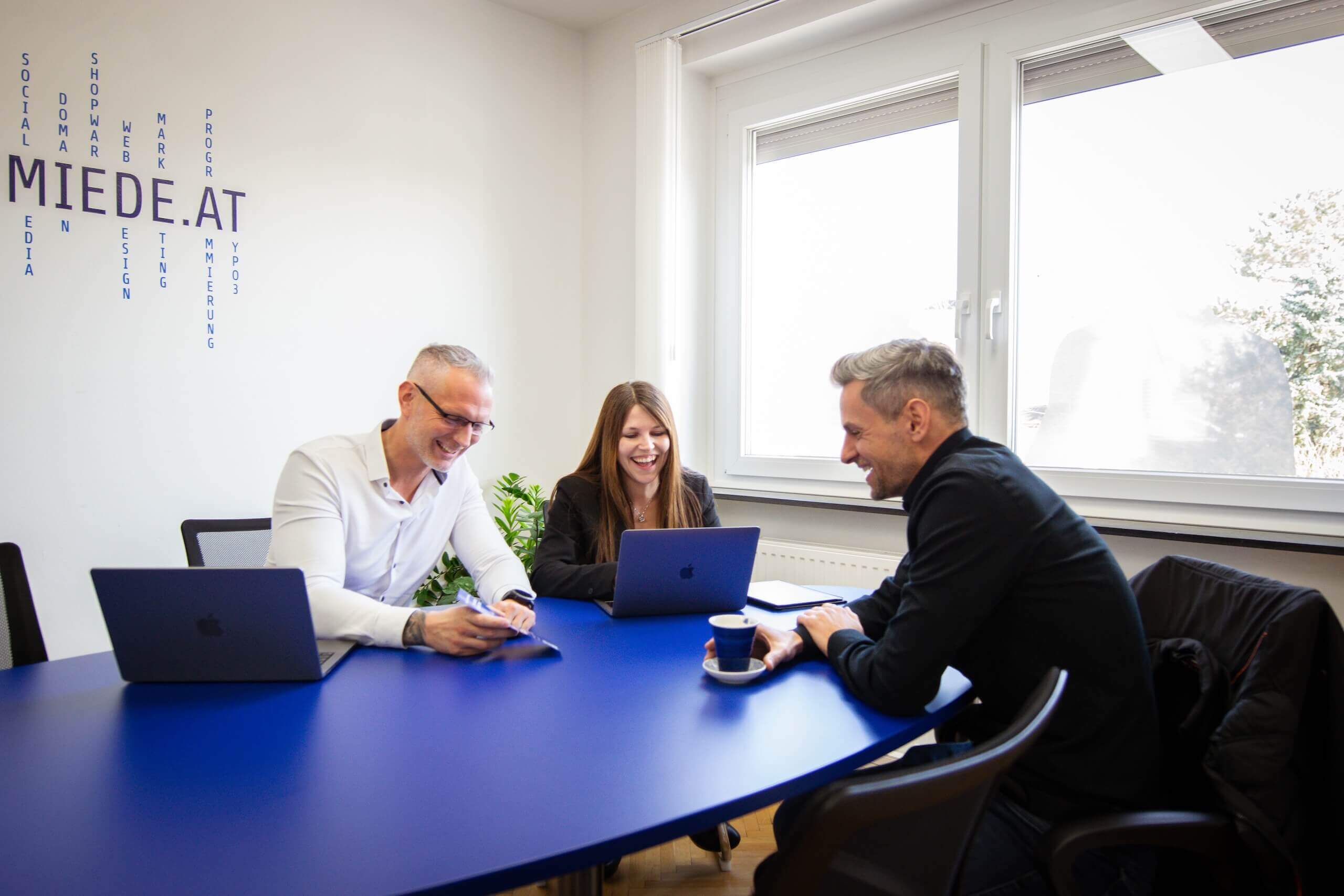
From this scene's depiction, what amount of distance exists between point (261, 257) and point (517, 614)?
213 centimetres

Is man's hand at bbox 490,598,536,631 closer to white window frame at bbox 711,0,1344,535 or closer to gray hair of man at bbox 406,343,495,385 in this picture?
gray hair of man at bbox 406,343,495,385

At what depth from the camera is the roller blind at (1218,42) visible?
2.49 m

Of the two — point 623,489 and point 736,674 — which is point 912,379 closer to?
point 736,674

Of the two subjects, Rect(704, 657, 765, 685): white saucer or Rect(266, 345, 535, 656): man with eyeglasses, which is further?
Rect(266, 345, 535, 656): man with eyeglasses

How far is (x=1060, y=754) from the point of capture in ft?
4.64

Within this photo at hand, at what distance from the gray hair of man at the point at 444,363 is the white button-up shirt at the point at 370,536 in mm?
186

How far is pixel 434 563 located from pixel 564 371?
6.71ft

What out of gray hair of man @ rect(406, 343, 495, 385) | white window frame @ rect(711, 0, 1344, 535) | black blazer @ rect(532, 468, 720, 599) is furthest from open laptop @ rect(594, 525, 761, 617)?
white window frame @ rect(711, 0, 1344, 535)

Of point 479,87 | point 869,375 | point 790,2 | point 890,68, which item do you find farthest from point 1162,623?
point 479,87

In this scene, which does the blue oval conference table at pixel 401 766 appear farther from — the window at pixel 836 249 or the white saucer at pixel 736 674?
the window at pixel 836 249

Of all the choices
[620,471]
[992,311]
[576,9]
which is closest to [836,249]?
[992,311]

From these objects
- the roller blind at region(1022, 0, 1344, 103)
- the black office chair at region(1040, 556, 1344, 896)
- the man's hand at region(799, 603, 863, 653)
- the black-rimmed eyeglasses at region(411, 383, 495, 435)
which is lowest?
the black office chair at region(1040, 556, 1344, 896)

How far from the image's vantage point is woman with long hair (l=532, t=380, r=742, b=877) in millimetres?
2467

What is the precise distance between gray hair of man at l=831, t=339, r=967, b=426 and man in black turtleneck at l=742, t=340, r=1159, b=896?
16 centimetres
